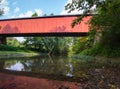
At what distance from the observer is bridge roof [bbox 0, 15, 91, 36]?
103 feet

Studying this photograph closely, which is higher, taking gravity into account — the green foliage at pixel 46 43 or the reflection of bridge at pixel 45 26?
the reflection of bridge at pixel 45 26

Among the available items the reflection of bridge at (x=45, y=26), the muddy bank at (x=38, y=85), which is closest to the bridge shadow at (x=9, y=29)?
the reflection of bridge at (x=45, y=26)

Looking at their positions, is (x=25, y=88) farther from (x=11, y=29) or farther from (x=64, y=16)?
(x=11, y=29)

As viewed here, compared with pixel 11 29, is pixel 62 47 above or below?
below

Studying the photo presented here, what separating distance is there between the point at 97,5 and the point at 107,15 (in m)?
2.14

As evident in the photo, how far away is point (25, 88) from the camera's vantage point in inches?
251

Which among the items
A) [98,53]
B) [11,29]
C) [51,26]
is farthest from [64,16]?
[98,53]

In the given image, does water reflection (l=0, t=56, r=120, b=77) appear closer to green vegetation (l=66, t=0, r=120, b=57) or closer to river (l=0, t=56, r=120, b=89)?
river (l=0, t=56, r=120, b=89)

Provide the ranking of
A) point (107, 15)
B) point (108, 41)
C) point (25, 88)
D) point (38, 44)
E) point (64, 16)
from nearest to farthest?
point (25, 88) → point (107, 15) → point (108, 41) → point (64, 16) → point (38, 44)

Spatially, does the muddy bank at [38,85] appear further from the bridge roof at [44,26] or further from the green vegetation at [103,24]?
the bridge roof at [44,26]

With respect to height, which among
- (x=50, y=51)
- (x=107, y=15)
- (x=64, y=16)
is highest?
(x=64, y=16)

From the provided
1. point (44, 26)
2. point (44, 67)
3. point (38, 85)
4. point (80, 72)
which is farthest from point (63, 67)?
point (44, 26)

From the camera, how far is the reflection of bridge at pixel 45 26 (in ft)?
103

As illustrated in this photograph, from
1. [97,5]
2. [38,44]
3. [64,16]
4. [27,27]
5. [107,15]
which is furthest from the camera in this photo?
[38,44]
